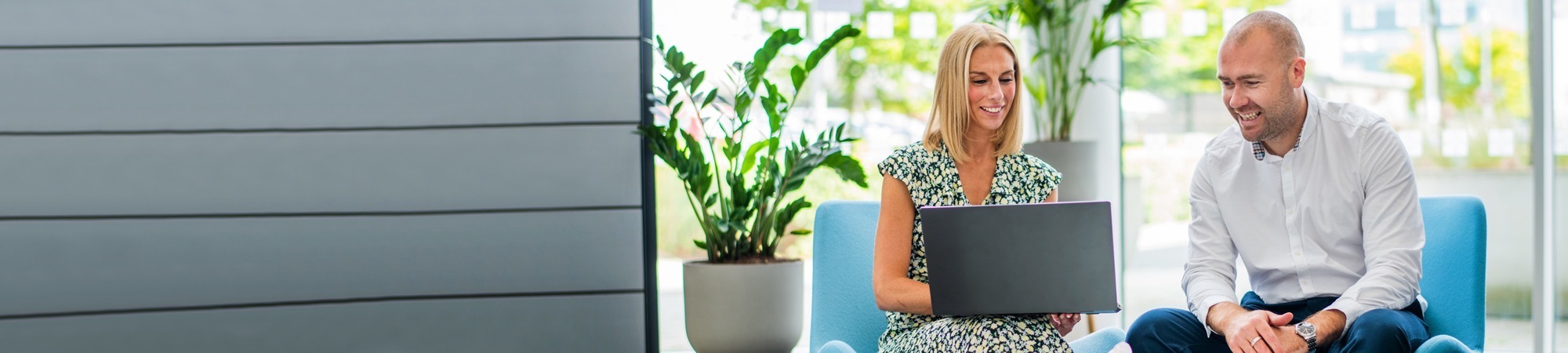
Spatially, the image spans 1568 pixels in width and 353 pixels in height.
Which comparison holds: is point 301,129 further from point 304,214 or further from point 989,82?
point 989,82

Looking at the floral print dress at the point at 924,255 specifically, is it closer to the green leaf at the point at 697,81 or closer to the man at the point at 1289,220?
the man at the point at 1289,220

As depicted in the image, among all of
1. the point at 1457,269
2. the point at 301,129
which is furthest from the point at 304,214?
the point at 1457,269

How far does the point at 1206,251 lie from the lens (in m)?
2.12

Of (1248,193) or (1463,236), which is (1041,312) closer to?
(1248,193)

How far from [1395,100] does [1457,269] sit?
5.49 feet

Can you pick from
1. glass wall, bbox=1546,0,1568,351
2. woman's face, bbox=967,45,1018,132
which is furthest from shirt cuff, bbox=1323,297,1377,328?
glass wall, bbox=1546,0,1568,351

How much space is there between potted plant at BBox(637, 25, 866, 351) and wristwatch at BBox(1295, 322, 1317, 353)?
140 cm

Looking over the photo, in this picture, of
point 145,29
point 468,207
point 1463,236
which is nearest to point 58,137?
point 145,29

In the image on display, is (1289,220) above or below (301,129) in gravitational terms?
below

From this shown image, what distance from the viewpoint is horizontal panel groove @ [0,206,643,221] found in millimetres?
3062

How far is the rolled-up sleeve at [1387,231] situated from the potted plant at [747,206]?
1371 mm

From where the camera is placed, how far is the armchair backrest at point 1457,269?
2.06 m

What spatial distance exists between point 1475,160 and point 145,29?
4088 mm

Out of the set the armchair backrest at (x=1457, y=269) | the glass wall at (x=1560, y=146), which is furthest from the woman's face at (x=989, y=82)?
the glass wall at (x=1560, y=146)
